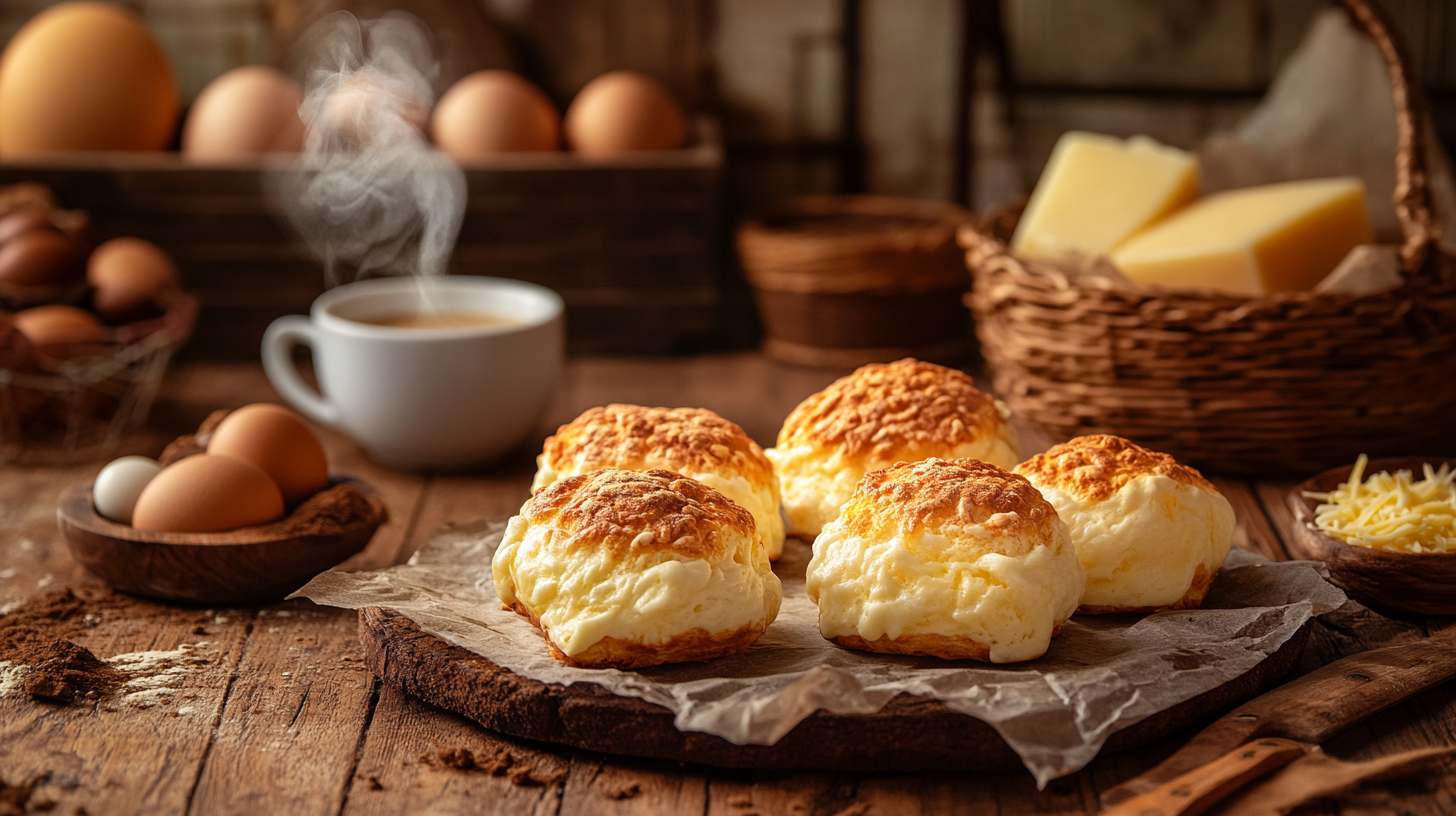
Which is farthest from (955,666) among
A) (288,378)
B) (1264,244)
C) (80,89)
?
(80,89)

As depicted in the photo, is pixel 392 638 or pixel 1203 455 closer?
pixel 392 638

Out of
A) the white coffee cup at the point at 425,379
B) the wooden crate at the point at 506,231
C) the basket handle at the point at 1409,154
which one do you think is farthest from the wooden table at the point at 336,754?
the wooden crate at the point at 506,231

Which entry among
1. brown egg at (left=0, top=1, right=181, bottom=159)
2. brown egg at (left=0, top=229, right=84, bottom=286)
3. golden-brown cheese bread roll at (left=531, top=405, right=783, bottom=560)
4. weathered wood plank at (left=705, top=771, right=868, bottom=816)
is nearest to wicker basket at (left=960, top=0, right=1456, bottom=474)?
golden-brown cheese bread roll at (left=531, top=405, right=783, bottom=560)

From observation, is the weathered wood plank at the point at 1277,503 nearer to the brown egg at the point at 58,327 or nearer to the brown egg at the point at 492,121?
the brown egg at the point at 492,121

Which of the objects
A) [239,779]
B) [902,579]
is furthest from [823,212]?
[239,779]

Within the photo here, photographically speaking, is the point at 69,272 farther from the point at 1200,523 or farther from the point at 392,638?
the point at 1200,523

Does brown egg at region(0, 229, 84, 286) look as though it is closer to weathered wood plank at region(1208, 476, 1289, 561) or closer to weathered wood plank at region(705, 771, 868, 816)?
weathered wood plank at region(705, 771, 868, 816)

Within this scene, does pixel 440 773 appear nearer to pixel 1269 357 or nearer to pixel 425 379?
pixel 425 379
